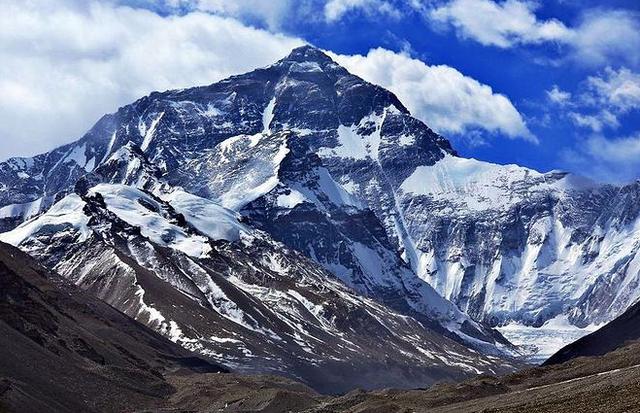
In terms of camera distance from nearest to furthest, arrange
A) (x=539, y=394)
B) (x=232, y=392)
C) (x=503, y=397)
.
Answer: (x=539, y=394) < (x=503, y=397) < (x=232, y=392)

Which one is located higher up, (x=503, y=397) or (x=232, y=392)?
(x=503, y=397)

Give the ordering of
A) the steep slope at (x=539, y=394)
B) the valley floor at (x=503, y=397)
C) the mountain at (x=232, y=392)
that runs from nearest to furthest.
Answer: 1. the steep slope at (x=539, y=394)
2. the valley floor at (x=503, y=397)
3. the mountain at (x=232, y=392)

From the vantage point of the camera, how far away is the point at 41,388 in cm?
14300

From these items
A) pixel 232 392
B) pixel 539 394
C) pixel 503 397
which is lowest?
pixel 232 392

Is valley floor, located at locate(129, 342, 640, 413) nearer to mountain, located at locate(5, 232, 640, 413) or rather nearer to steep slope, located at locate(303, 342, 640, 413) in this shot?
steep slope, located at locate(303, 342, 640, 413)

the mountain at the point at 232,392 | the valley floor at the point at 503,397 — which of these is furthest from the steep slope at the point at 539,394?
the mountain at the point at 232,392

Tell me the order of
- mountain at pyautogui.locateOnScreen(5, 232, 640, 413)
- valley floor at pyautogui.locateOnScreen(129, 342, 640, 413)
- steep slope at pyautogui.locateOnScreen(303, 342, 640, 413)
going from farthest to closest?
mountain at pyautogui.locateOnScreen(5, 232, 640, 413)
valley floor at pyautogui.locateOnScreen(129, 342, 640, 413)
steep slope at pyautogui.locateOnScreen(303, 342, 640, 413)

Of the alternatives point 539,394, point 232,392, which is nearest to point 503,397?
point 539,394

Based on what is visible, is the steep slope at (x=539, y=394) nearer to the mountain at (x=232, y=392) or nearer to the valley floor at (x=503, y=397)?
the valley floor at (x=503, y=397)

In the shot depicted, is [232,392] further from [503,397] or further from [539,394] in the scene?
[539,394]

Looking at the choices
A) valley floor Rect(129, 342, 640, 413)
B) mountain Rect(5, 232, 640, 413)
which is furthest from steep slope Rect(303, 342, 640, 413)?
mountain Rect(5, 232, 640, 413)

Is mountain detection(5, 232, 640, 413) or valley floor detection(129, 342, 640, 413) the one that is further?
mountain detection(5, 232, 640, 413)

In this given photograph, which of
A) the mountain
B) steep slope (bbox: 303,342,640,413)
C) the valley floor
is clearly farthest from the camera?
the mountain

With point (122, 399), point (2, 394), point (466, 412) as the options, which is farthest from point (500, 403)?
point (122, 399)
